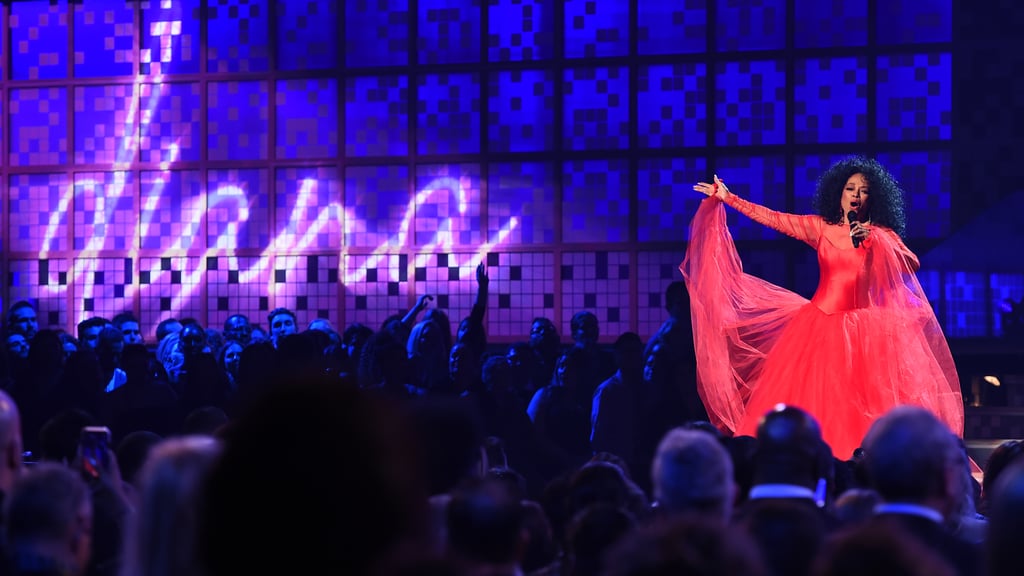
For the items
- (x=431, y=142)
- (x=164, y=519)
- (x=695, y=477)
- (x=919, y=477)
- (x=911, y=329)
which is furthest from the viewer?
(x=431, y=142)

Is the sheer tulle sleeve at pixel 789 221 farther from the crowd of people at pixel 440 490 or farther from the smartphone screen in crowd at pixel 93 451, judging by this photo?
the smartphone screen in crowd at pixel 93 451

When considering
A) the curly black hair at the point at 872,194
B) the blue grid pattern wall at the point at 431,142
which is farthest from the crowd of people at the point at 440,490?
the blue grid pattern wall at the point at 431,142

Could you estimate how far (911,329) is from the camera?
719cm

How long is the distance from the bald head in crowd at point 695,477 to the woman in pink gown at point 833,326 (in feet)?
14.0

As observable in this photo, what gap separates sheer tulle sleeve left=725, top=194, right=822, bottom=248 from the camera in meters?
7.53

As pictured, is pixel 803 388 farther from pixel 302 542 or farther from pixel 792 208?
pixel 302 542

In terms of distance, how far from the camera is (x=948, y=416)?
710cm

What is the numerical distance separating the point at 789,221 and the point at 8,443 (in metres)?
5.43

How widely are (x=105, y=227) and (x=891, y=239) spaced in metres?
7.99

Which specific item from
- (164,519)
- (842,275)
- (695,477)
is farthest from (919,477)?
(842,275)

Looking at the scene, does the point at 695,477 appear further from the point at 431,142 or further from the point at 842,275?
the point at 431,142

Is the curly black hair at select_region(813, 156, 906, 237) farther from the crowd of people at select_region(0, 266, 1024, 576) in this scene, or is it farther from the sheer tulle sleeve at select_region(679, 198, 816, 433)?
the crowd of people at select_region(0, 266, 1024, 576)

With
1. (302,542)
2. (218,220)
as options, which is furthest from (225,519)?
(218,220)
